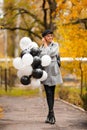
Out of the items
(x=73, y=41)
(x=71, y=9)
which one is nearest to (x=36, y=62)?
(x=73, y=41)

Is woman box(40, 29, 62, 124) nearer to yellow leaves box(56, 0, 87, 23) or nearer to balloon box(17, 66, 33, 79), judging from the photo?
balloon box(17, 66, 33, 79)

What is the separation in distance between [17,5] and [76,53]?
13433mm

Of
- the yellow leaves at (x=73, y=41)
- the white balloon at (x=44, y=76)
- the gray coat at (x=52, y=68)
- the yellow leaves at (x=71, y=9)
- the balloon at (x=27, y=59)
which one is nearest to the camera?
the balloon at (x=27, y=59)

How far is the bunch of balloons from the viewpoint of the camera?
12.6 m

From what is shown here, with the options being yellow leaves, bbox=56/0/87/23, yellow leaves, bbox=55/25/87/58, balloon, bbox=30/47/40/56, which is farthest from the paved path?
yellow leaves, bbox=56/0/87/23

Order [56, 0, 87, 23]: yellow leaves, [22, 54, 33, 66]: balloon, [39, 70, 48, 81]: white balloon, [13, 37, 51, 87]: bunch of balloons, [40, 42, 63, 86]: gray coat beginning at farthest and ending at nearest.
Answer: [56, 0, 87, 23]: yellow leaves
[40, 42, 63, 86]: gray coat
[39, 70, 48, 81]: white balloon
[13, 37, 51, 87]: bunch of balloons
[22, 54, 33, 66]: balloon

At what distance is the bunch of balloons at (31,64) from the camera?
12578 mm

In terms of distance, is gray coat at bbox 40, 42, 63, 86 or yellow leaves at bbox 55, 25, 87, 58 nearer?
gray coat at bbox 40, 42, 63, 86

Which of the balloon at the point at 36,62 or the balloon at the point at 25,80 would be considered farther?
the balloon at the point at 25,80

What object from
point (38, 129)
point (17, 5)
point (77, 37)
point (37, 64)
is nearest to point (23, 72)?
point (37, 64)

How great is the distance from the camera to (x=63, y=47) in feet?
68.6

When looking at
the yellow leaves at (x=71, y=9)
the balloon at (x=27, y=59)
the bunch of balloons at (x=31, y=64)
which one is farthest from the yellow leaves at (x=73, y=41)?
the balloon at (x=27, y=59)

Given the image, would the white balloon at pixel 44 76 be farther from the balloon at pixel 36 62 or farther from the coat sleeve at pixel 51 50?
the coat sleeve at pixel 51 50

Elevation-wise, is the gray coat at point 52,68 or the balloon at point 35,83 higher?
the gray coat at point 52,68
